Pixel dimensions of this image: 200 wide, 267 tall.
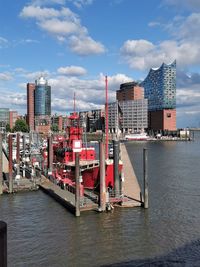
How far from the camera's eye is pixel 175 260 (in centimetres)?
1903

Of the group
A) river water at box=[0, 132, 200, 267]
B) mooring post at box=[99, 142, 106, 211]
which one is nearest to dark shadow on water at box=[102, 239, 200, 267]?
river water at box=[0, 132, 200, 267]

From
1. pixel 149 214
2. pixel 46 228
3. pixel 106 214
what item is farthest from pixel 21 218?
pixel 149 214

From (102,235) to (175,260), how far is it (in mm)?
5773

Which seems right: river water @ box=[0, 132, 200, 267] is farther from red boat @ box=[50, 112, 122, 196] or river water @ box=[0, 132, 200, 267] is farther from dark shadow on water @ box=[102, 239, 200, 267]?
red boat @ box=[50, 112, 122, 196]

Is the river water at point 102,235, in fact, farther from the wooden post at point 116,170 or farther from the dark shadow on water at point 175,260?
the wooden post at point 116,170

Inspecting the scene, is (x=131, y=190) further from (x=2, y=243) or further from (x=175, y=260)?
(x=2, y=243)

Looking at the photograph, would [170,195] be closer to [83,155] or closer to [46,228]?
Result: [83,155]

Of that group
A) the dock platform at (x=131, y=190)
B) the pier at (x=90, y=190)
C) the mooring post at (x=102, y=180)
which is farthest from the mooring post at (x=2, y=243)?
the dock platform at (x=131, y=190)

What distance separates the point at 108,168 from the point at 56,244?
15.5 m

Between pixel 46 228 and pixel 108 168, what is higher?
pixel 108 168

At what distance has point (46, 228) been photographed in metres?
25.3

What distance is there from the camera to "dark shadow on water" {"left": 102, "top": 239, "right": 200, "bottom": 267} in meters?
18.4

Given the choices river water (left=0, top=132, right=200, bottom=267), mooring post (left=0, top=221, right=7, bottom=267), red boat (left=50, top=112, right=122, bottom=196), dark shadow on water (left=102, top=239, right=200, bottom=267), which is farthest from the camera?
red boat (left=50, top=112, right=122, bottom=196)

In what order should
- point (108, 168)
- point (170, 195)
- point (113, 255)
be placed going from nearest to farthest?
point (113, 255) → point (108, 168) → point (170, 195)
